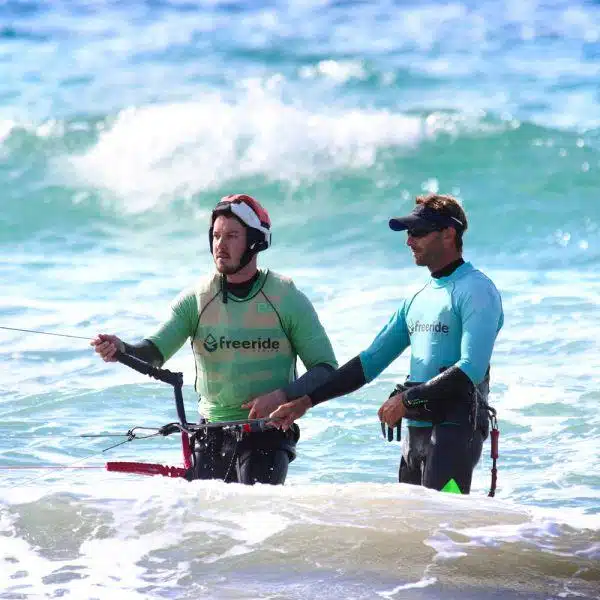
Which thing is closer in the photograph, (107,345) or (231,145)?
(107,345)

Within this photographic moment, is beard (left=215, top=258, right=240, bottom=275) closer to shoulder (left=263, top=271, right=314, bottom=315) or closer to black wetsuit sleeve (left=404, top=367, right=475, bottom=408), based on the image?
shoulder (left=263, top=271, right=314, bottom=315)

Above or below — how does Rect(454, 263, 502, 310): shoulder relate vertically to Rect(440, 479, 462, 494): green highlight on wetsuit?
above

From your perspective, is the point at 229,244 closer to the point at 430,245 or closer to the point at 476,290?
the point at 430,245

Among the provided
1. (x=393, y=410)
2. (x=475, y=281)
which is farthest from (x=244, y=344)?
(x=475, y=281)

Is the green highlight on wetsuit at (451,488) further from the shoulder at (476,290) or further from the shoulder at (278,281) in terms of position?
the shoulder at (278,281)

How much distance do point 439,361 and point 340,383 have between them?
0.54m

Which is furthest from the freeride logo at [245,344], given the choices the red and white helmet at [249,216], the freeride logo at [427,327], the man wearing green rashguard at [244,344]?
the freeride logo at [427,327]

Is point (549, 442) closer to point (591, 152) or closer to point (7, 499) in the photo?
point (7, 499)

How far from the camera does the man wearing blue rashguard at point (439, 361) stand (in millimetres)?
6574

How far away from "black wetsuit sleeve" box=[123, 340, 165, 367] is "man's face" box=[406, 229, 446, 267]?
1.37 meters

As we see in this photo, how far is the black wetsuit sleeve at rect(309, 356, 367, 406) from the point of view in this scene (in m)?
6.97

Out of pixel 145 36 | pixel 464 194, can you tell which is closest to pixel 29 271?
pixel 464 194

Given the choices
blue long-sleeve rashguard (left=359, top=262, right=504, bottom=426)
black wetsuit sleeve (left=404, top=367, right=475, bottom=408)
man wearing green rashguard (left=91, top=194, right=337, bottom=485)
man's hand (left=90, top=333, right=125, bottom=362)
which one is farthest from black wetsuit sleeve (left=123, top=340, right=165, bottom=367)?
black wetsuit sleeve (left=404, top=367, right=475, bottom=408)

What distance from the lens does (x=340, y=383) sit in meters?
6.99
